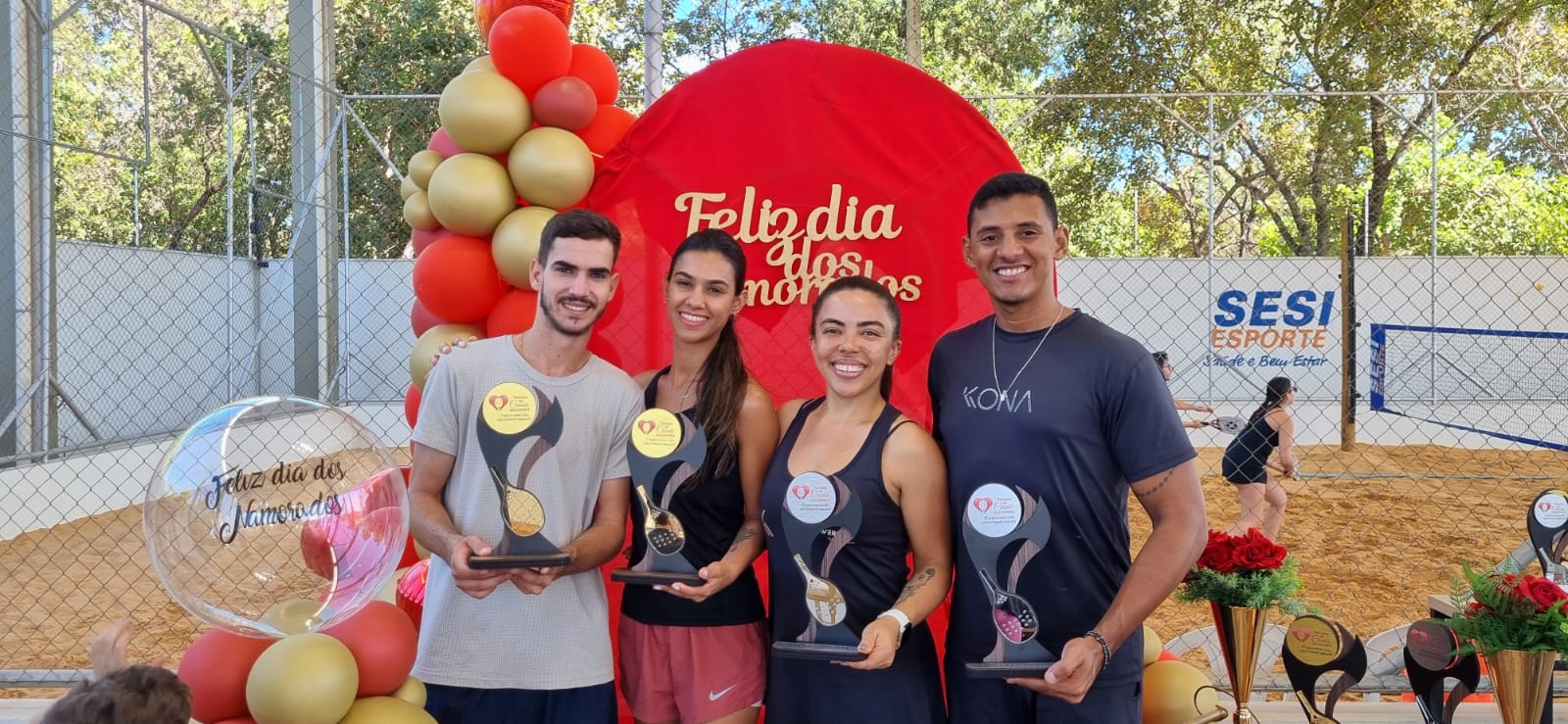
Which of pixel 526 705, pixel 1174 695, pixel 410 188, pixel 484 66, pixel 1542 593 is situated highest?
pixel 484 66

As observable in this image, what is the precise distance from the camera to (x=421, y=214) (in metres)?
3.20

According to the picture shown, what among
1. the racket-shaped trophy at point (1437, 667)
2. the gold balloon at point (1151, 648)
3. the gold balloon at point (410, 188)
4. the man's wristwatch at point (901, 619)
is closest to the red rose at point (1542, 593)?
the racket-shaped trophy at point (1437, 667)

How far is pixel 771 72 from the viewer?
3.21 meters

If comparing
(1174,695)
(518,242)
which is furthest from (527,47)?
(1174,695)

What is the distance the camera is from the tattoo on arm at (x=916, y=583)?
1982mm

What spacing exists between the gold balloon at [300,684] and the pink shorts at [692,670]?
55 cm

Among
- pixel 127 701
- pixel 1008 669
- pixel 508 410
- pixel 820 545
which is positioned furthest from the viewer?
pixel 508 410

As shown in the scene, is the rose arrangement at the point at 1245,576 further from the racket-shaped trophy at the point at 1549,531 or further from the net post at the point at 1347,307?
the net post at the point at 1347,307

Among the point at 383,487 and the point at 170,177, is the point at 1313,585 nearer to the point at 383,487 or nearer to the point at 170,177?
the point at 383,487

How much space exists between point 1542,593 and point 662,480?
6.00ft

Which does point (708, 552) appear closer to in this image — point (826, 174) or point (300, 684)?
point (300, 684)

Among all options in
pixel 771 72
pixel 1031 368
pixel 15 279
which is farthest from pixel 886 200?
pixel 15 279

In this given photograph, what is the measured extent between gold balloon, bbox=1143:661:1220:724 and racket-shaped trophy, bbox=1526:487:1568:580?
2.66 ft

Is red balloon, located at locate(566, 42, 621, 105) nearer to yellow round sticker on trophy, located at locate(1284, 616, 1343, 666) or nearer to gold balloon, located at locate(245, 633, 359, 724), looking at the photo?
gold balloon, located at locate(245, 633, 359, 724)
